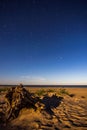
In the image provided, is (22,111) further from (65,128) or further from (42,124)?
(65,128)

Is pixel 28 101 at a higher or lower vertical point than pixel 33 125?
higher

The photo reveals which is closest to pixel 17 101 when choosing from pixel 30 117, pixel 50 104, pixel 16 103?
pixel 16 103

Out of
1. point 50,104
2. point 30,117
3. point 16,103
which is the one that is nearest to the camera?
point 30,117

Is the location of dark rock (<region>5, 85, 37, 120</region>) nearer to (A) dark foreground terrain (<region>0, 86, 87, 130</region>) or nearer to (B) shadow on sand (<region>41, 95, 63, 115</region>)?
(A) dark foreground terrain (<region>0, 86, 87, 130</region>)

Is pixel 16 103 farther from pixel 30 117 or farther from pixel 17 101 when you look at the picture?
pixel 30 117

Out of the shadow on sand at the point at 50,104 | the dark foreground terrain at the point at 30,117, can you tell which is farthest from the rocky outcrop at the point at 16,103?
the shadow on sand at the point at 50,104

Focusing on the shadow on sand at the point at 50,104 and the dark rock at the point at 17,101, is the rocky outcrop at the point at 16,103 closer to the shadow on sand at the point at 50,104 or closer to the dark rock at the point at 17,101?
the dark rock at the point at 17,101

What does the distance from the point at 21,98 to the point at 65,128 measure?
2.61m

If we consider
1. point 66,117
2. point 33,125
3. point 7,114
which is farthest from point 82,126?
point 7,114

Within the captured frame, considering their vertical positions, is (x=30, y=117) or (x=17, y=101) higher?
(x=17, y=101)

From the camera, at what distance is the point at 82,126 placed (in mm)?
6395

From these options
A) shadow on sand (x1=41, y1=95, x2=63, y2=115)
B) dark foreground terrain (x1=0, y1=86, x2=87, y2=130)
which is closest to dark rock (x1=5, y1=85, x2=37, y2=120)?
dark foreground terrain (x1=0, y1=86, x2=87, y2=130)

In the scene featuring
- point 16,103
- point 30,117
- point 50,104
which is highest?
point 16,103

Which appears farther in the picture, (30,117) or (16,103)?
(16,103)
